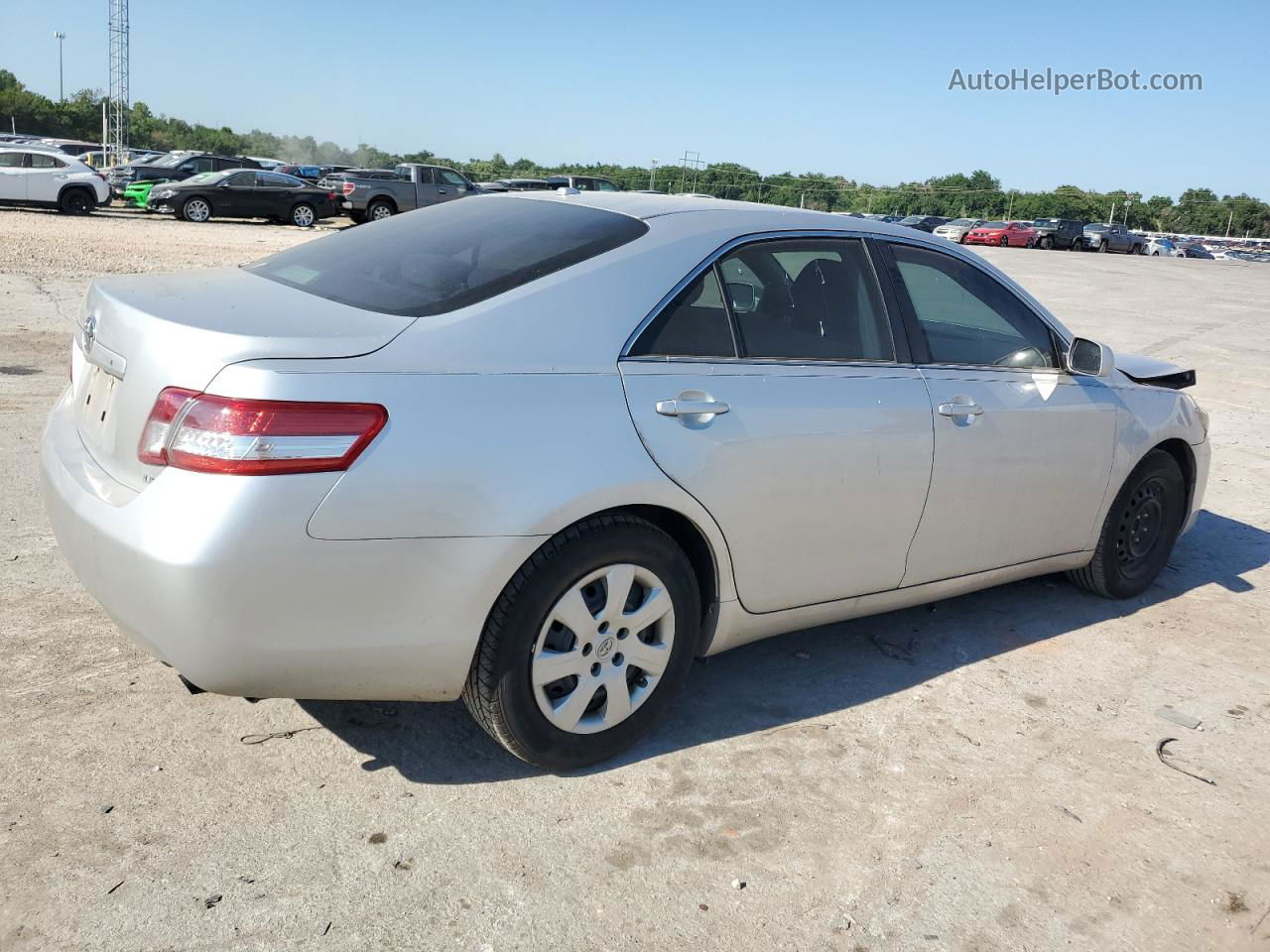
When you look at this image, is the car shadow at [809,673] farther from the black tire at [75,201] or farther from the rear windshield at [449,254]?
the black tire at [75,201]

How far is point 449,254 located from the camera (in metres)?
3.42

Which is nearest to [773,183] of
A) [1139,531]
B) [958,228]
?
[958,228]

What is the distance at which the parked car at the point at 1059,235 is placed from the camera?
4875 centimetres

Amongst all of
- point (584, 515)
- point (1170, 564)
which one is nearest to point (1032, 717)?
point (584, 515)

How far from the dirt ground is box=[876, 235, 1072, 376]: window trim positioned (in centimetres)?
109

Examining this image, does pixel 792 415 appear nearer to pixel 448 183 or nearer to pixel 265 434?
pixel 265 434

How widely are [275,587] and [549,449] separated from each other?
0.75 meters

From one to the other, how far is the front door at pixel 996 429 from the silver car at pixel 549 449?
0.01 meters

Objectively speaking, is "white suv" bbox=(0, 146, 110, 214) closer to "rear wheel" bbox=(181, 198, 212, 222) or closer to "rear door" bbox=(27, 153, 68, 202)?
"rear door" bbox=(27, 153, 68, 202)

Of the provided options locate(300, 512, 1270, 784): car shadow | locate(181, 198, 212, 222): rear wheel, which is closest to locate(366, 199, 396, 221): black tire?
locate(181, 198, 212, 222): rear wheel

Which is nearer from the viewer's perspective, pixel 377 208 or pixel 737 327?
pixel 737 327

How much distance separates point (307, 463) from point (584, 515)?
0.73 metres

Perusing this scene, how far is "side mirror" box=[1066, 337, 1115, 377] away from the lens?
4.38 metres

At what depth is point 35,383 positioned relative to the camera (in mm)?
7305
